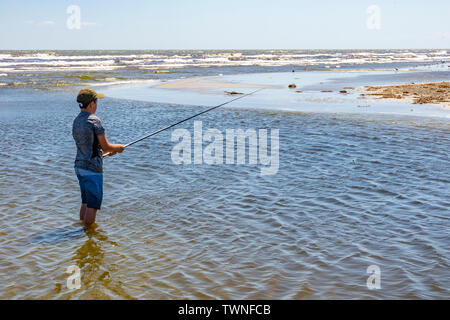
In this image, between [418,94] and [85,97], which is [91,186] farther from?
[418,94]

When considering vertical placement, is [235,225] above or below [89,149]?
below

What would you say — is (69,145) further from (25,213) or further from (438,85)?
(438,85)

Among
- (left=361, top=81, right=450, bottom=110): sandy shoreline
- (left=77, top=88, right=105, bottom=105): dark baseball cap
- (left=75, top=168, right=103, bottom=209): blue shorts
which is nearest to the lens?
(left=77, top=88, right=105, bottom=105): dark baseball cap

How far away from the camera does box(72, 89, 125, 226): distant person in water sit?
18.4 ft

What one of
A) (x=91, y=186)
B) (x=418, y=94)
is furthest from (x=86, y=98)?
(x=418, y=94)

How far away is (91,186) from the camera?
5836 millimetres

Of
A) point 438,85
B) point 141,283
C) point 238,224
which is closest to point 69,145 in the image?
point 238,224

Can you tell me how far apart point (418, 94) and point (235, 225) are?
65.5ft

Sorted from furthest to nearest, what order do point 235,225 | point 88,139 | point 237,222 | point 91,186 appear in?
1. point 237,222
2. point 235,225
3. point 91,186
4. point 88,139

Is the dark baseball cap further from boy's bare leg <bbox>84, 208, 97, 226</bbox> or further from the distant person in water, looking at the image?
boy's bare leg <bbox>84, 208, 97, 226</bbox>

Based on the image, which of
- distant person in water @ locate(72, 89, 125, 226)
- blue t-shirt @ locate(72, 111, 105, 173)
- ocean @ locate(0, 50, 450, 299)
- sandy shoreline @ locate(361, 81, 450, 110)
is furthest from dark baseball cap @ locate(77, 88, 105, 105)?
sandy shoreline @ locate(361, 81, 450, 110)

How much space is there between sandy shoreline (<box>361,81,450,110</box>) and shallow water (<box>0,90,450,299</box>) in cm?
956

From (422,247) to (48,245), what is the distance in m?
4.68

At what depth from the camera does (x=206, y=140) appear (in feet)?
40.8
